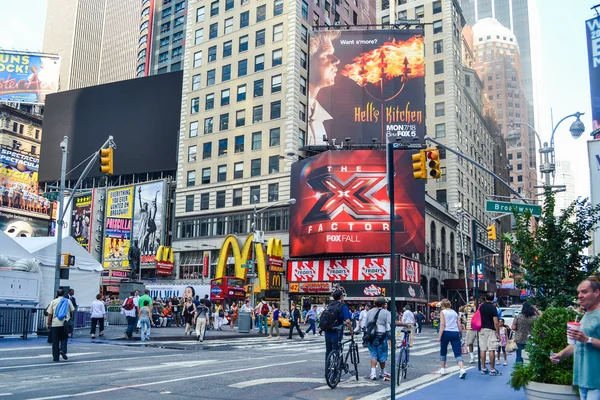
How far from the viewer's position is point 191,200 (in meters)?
65.1

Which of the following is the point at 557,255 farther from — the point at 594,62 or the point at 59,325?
the point at 594,62

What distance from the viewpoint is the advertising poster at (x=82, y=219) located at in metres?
74.8

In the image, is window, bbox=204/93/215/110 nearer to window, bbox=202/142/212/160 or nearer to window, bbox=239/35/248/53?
window, bbox=202/142/212/160

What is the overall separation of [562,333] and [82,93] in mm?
87183

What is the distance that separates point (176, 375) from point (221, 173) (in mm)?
50534

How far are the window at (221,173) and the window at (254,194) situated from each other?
4323 mm

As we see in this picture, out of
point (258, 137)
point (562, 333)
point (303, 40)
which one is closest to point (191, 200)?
point (258, 137)

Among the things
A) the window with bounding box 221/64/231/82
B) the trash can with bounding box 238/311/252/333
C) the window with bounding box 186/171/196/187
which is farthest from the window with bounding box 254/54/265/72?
the trash can with bounding box 238/311/252/333

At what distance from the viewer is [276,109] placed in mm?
59031

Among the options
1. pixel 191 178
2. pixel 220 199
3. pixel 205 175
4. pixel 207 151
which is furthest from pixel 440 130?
pixel 191 178

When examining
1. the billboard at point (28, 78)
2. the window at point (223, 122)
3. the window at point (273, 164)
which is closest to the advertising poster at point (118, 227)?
the window at point (223, 122)

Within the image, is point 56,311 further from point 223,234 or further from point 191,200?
point 191,200

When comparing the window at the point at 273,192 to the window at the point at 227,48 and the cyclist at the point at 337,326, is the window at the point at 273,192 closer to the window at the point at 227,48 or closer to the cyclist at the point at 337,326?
the window at the point at 227,48

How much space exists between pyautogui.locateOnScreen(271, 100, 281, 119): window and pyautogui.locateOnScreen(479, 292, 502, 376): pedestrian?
4554 cm
